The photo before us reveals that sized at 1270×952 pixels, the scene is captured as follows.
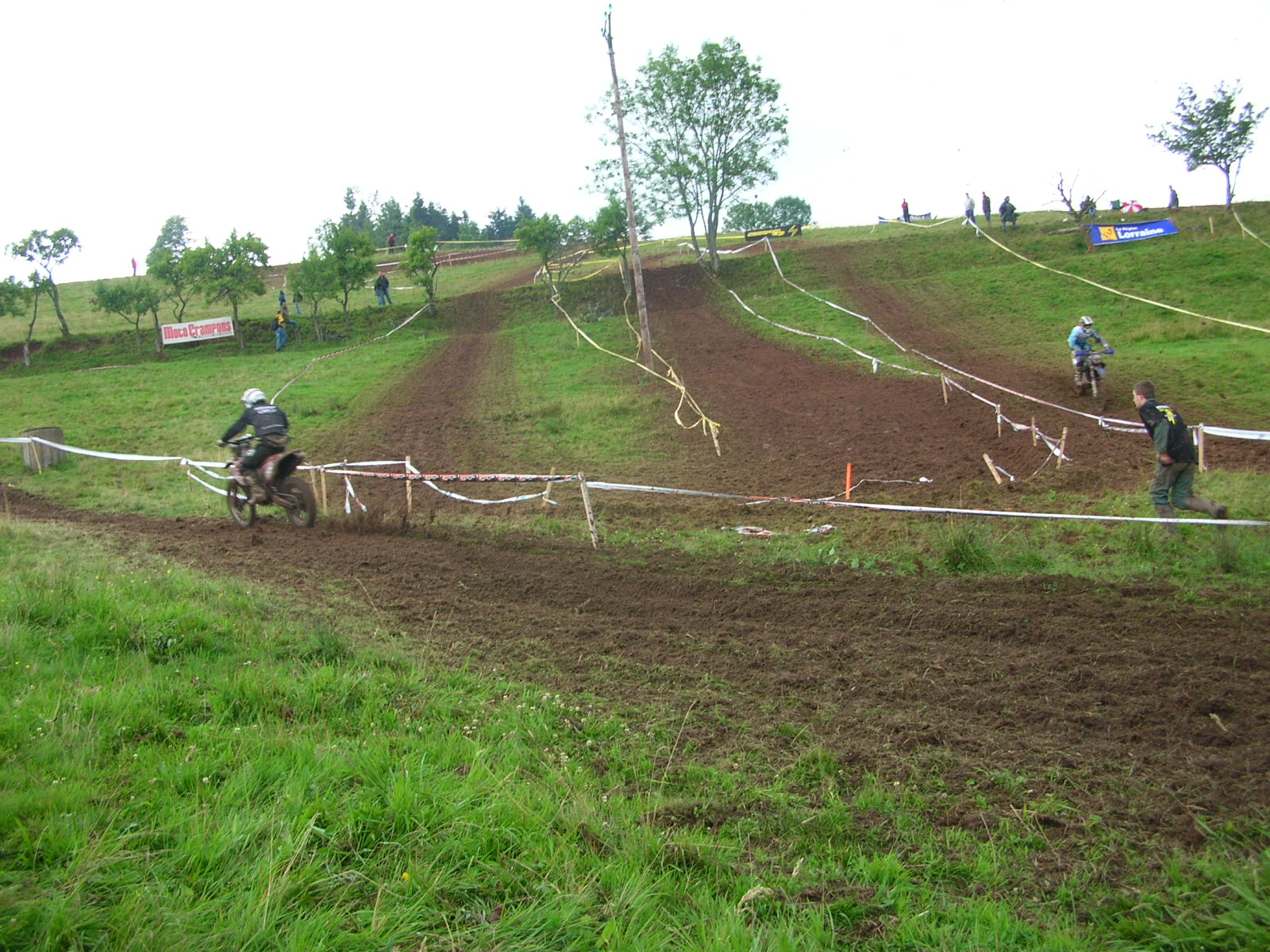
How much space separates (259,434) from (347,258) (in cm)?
2689

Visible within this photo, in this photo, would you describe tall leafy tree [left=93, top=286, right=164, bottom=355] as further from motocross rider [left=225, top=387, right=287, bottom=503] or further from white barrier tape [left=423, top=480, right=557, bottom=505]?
motocross rider [left=225, top=387, right=287, bottom=503]

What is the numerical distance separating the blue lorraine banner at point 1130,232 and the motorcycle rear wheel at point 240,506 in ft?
122

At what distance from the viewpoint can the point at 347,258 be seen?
36875 mm

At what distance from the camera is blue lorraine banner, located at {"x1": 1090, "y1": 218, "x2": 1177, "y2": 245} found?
36500 mm

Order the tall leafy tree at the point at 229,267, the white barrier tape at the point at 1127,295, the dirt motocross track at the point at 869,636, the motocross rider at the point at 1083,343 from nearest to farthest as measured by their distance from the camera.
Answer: the dirt motocross track at the point at 869,636 < the motocross rider at the point at 1083,343 < the white barrier tape at the point at 1127,295 < the tall leafy tree at the point at 229,267

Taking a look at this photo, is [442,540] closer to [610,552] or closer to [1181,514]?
[610,552]

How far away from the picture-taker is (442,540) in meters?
12.1

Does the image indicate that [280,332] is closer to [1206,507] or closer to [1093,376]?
[1093,376]

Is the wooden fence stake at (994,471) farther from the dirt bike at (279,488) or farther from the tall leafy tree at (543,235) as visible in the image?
the tall leafy tree at (543,235)

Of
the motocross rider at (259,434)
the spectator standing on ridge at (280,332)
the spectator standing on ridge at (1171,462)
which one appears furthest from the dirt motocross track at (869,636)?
the spectator standing on ridge at (280,332)

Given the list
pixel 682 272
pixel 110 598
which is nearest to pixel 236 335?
pixel 682 272

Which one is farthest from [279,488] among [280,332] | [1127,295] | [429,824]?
[1127,295]

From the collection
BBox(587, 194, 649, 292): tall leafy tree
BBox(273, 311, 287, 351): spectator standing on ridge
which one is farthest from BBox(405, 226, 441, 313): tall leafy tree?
BBox(587, 194, 649, 292): tall leafy tree

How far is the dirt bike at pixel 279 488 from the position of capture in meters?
12.5
